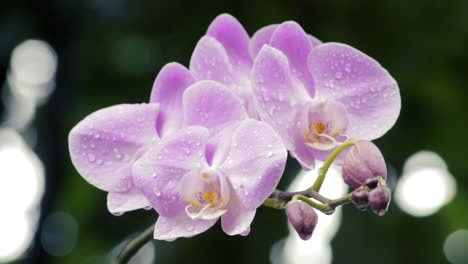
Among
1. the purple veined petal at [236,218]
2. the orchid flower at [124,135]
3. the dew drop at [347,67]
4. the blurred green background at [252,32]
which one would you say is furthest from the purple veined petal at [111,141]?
the blurred green background at [252,32]

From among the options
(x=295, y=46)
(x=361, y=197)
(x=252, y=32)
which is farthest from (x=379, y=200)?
(x=252, y=32)

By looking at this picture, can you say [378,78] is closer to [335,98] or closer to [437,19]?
[335,98]

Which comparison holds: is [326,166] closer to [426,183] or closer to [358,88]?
[358,88]

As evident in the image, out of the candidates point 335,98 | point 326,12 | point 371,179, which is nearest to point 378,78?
point 335,98

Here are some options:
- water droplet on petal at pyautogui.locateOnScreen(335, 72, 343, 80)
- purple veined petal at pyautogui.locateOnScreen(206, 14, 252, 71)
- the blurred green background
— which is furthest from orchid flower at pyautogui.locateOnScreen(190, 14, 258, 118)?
the blurred green background

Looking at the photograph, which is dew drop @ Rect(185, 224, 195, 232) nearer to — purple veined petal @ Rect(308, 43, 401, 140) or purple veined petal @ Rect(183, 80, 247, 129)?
purple veined petal @ Rect(183, 80, 247, 129)

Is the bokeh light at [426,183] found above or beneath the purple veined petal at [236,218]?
beneath

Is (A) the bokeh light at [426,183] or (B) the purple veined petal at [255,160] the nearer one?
(B) the purple veined petal at [255,160]

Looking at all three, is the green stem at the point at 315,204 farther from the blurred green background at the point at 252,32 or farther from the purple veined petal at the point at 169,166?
the blurred green background at the point at 252,32
